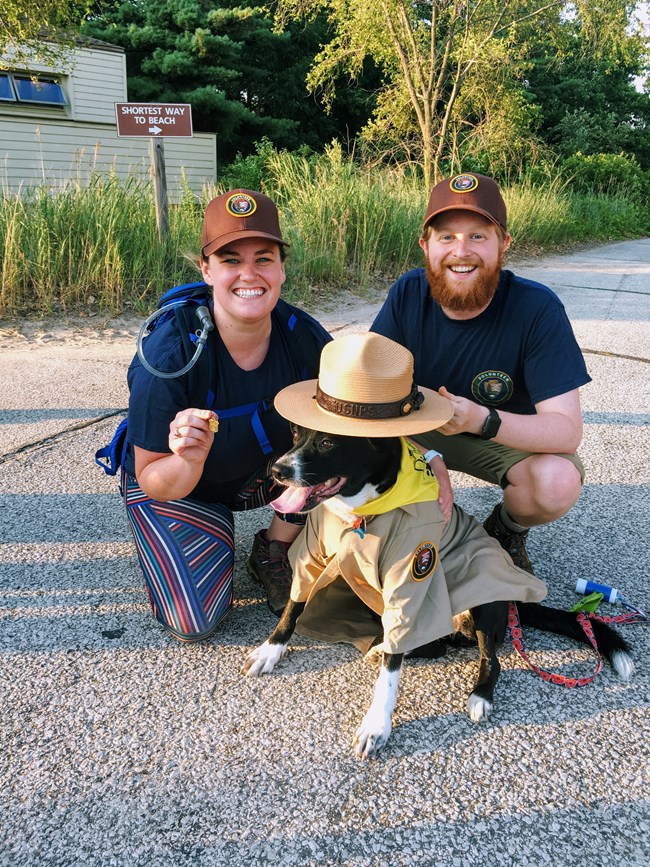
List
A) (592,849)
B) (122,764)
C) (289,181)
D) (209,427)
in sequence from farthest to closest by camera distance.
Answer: (289,181)
(209,427)
(122,764)
(592,849)

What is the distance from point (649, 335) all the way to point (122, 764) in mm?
7041

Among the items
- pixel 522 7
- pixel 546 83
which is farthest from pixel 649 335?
pixel 546 83

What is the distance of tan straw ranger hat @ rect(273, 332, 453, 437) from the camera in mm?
1969

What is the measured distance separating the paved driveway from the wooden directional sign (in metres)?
4.15

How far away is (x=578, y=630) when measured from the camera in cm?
241

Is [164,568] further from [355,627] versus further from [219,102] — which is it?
[219,102]

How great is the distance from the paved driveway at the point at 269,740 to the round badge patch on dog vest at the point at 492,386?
834 mm

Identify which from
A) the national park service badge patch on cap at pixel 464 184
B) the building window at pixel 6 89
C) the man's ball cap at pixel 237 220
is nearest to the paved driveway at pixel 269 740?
the man's ball cap at pixel 237 220

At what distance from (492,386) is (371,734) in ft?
4.87

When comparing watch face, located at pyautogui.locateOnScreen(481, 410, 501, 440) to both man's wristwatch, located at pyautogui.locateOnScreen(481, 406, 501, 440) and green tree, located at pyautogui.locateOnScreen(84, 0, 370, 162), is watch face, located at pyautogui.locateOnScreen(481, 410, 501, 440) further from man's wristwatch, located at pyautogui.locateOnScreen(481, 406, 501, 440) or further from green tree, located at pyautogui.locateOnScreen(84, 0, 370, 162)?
green tree, located at pyautogui.locateOnScreen(84, 0, 370, 162)

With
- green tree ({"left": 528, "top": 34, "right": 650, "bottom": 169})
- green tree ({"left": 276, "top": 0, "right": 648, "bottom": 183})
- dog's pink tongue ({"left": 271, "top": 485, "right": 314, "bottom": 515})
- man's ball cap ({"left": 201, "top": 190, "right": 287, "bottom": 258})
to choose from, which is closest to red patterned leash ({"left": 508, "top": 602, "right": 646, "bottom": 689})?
dog's pink tongue ({"left": 271, "top": 485, "right": 314, "bottom": 515})

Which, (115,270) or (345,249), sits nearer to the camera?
(115,270)

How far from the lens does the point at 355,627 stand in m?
2.44

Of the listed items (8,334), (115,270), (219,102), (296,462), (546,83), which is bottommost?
(8,334)
